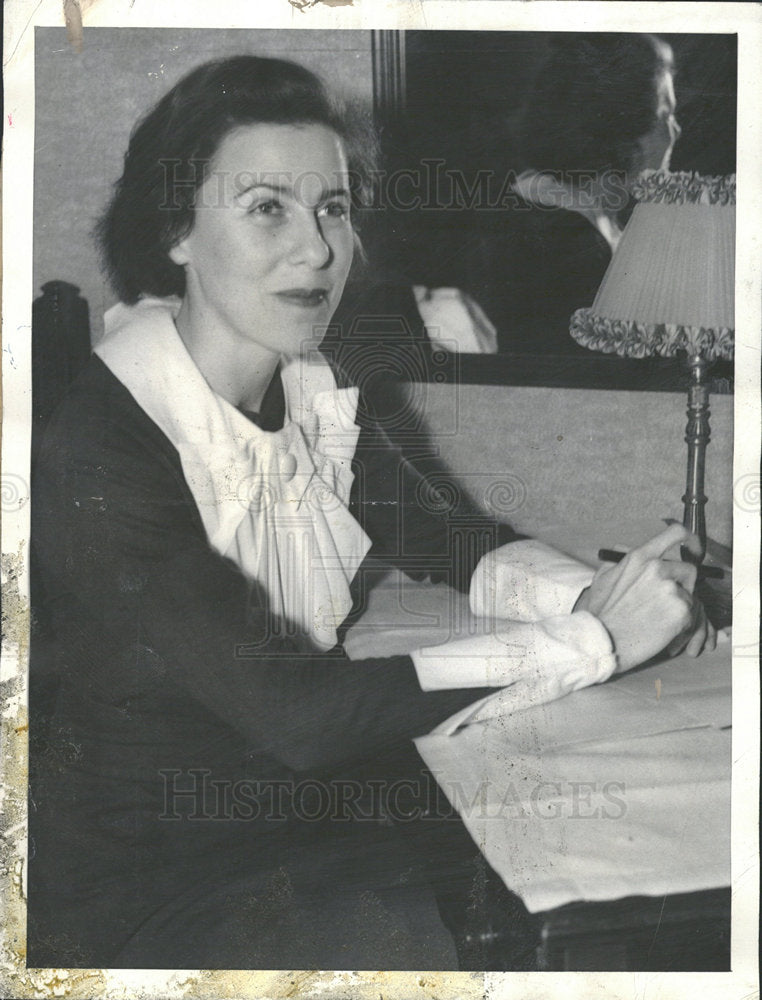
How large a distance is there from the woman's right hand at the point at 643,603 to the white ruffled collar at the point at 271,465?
1.39 feet

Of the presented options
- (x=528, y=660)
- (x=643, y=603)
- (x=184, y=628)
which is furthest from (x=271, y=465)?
(x=643, y=603)

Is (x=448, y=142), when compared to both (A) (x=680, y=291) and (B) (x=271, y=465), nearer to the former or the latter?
(A) (x=680, y=291)

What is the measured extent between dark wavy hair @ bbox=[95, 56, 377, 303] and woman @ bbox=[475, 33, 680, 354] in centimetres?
28

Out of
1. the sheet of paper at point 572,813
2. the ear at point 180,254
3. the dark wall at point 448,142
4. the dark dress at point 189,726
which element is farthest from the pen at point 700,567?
the ear at point 180,254

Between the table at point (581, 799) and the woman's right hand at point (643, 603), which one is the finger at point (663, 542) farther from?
the table at point (581, 799)

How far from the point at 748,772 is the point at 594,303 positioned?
0.86m

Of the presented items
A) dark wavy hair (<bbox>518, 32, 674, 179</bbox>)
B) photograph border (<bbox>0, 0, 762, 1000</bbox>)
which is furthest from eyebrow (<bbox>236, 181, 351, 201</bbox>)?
dark wavy hair (<bbox>518, 32, 674, 179</bbox>)

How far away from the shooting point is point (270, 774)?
177 cm

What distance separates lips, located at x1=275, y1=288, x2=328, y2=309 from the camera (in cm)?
176

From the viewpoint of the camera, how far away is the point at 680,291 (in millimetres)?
1774

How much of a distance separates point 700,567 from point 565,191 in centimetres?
70

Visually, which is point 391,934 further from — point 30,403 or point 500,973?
point 30,403

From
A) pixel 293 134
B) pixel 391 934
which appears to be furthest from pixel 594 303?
pixel 391 934

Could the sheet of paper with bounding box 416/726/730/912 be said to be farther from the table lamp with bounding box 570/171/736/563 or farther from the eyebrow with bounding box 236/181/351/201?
the eyebrow with bounding box 236/181/351/201
